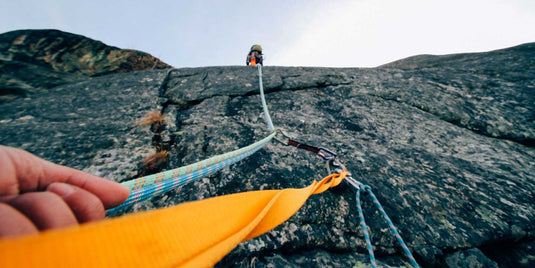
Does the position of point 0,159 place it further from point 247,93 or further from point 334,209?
point 247,93

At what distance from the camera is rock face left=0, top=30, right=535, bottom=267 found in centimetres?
104

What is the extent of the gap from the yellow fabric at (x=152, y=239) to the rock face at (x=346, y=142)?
1.69 ft

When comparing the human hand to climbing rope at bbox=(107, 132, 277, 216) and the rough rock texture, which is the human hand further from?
the rough rock texture

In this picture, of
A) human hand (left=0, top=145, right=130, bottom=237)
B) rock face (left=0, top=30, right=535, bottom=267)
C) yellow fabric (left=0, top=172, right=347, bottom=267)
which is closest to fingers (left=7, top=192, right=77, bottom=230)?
human hand (left=0, top=145, right=130, bottom=237)

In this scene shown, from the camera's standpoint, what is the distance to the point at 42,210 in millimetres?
346

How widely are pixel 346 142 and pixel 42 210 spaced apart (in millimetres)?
1972

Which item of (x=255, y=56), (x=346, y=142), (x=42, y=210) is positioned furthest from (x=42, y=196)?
(x=255, y=56)

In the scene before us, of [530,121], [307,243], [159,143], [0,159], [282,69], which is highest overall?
[282,69]

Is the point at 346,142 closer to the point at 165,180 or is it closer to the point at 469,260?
the point at 469,260

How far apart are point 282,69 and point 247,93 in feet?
3.81

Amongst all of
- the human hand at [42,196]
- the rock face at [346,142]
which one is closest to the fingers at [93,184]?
the human hand at [42,196]

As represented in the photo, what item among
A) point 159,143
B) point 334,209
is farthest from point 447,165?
point 159,143

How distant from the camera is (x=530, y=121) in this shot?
2.07 m

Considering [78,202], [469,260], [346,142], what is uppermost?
[78,202]
